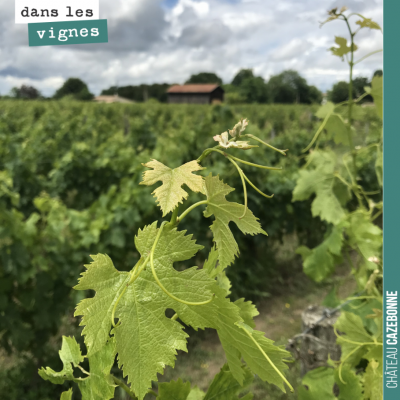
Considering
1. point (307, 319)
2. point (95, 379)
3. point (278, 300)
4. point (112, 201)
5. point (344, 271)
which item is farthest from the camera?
point (344, 271)

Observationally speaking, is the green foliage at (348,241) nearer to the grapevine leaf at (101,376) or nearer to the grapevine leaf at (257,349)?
the grapevine leaf at (257,349)

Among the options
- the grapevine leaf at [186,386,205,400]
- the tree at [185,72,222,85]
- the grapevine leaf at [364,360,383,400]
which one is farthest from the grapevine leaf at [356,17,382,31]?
the tree at [185,72,222,85]

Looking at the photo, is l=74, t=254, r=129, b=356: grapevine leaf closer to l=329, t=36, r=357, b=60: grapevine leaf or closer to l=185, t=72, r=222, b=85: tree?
l=329, t=36, r=357, b=60: grapevine leaf

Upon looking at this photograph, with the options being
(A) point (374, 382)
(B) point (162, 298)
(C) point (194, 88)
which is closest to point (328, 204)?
(A) point (374, 382)

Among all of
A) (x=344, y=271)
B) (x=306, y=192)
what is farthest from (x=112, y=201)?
(x=344, y=271)

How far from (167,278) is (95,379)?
24 centimetres

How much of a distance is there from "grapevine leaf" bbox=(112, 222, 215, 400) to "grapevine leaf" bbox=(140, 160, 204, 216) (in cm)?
6

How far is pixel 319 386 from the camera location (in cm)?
119

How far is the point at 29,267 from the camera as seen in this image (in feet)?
9.16

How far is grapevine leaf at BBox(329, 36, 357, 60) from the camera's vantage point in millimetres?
1537

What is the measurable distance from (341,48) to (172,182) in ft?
4.40

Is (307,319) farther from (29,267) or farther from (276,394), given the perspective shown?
(29,267)

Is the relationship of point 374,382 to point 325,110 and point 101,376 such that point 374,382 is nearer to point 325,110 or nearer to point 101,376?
point 101,376

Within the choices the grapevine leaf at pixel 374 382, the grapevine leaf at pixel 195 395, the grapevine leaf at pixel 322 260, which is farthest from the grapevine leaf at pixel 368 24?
the grapevine leaf at pixel 195 395
